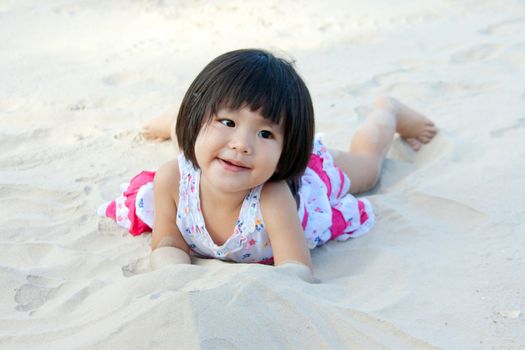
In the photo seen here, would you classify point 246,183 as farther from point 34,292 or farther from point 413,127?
point 413,127

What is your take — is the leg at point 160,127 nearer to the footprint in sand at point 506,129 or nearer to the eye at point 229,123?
the eye at point 229,123

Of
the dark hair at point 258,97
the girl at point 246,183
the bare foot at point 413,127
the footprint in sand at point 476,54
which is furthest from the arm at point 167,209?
the footprint in sand at point 476,54

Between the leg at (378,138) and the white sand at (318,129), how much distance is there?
0.25 ft

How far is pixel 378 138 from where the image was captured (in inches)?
123

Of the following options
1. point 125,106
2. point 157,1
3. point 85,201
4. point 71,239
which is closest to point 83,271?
point 71,239

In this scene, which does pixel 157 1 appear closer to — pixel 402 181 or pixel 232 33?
pixel 232 33

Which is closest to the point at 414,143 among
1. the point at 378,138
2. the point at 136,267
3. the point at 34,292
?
the point at 378,138

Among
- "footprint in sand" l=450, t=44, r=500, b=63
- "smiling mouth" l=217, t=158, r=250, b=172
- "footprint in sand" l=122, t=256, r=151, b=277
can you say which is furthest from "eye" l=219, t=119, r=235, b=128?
"footprint in sand" l=450, t=44, r=500, b=63

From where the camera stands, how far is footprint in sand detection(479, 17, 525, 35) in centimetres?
478

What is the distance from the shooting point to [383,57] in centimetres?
447

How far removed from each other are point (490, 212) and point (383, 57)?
2.19 m

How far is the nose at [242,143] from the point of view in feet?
6.68

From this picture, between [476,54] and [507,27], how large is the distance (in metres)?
0.71

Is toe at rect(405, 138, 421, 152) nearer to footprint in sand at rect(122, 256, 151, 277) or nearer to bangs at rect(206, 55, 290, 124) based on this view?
bangs at rect(206, 55, 290, 124)
